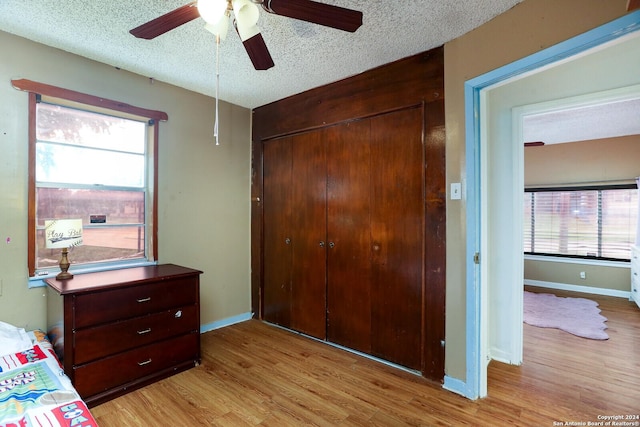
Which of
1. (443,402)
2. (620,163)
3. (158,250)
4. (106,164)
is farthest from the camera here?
(620,163)

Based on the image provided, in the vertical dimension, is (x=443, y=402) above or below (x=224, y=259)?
below

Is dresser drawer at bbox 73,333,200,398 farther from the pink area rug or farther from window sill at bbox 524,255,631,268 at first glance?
window sill at bbox 524,255,631,268

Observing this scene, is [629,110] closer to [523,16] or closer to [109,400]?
Result: [523,16]

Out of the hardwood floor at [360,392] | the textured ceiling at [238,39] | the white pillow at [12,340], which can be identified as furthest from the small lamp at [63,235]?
the textured ceiling at [238,39]

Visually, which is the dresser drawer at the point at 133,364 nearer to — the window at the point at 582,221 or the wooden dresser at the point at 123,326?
the wooden dresser at the point at 123,326

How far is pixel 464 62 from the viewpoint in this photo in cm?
208

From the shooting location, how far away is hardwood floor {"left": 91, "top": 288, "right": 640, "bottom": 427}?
1.86 meters

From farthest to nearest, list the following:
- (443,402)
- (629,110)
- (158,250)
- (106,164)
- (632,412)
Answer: (629,110) → (158,250) → (106,164) → (443,402) → (632,412)

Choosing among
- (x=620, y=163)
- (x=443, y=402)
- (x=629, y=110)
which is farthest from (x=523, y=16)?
(x=620, y=163)

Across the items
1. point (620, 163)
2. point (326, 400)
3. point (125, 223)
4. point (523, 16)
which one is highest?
point (523, 16)

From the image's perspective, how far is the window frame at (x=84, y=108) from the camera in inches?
85.5

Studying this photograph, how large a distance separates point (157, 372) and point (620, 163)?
6.46 m

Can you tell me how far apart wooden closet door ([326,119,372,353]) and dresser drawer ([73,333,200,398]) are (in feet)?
4.20

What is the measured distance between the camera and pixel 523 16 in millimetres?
1752
